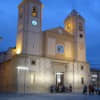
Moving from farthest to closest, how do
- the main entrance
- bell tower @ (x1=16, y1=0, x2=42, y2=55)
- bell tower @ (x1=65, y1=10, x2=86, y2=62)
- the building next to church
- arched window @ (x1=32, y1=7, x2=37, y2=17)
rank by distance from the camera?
bell tower @ (x1=65, y1=10, x2=86, y2=62) → the main entrance → arched window @ (x1=32, y1=7, x2=37, y2=17) → bell tower @ (x1=16, y1=0, x2=42, y2=55) → the building next to church

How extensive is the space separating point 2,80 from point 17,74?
6265mm

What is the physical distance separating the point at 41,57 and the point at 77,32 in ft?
29.1

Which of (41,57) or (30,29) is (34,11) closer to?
(30,29)

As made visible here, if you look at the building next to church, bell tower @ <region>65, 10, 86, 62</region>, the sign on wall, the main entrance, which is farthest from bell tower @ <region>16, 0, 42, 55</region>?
bell tower @ <region>65, 10, 86, 62</region>

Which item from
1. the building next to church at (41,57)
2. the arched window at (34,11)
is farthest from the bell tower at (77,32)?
the arched window at (34,11)

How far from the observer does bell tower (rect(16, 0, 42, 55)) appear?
29578mm

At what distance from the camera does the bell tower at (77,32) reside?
34656mm

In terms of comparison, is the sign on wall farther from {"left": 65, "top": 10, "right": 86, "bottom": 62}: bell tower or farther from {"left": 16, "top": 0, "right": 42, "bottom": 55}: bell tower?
{"left": 16, "top": 0, "right": 42, "bottom": 55}: bell tower

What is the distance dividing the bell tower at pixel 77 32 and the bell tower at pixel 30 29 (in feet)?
22.3

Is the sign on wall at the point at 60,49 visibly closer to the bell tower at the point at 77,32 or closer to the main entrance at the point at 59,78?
the bell tower at the point at 77,32

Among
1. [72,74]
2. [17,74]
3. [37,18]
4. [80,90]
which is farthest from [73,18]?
[17,74]

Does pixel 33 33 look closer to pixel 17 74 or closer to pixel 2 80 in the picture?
pixel 17 74

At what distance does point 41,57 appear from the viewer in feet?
98.7

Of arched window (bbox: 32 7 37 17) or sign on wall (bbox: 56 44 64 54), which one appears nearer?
arched window (bbox: 32 7 37 17)
